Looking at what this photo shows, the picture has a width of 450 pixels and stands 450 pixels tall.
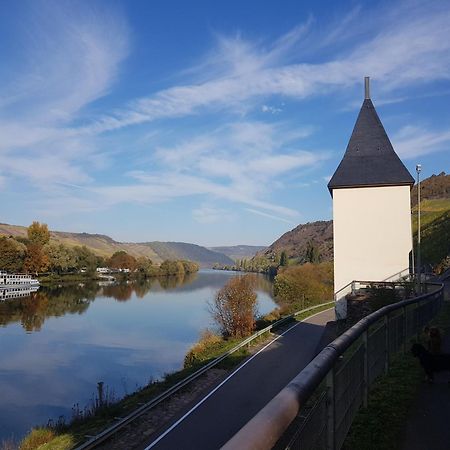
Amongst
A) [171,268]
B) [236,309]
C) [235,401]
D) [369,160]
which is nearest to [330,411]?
[235,401]

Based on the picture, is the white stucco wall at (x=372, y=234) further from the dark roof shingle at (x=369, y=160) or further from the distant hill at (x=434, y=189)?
the distant hill at (x=434, y=189)

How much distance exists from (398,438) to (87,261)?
382 feet

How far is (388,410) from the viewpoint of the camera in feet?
18.1

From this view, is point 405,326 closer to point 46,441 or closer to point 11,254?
point 46,441

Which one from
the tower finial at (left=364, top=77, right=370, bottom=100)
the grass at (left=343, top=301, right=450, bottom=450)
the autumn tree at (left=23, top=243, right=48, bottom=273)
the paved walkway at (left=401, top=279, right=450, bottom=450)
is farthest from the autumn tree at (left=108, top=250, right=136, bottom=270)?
the paved walkway at (left=401, top=279, right=450, bottom=450)

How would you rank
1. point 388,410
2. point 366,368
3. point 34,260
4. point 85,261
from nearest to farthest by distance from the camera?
point 388,410 → point 366,368 → point 34,260 → point 85,261

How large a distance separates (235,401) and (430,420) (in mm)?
9564

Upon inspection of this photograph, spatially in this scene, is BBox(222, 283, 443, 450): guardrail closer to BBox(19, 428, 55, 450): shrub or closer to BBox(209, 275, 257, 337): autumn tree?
BBox(19, 428, 55, 450): shrub

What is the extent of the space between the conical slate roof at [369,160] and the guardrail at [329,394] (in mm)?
21248

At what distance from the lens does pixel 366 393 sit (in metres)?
5.65

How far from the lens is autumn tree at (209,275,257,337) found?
34.0 meters

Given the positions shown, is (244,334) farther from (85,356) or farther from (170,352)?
(85,356)

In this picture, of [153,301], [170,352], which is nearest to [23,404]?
[170,352]

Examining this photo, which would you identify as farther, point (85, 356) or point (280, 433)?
point (85, 356)
